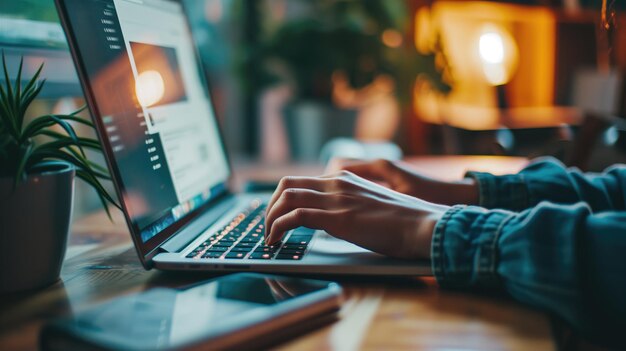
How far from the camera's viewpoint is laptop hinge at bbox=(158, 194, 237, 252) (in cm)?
65

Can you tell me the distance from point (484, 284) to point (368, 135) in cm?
174

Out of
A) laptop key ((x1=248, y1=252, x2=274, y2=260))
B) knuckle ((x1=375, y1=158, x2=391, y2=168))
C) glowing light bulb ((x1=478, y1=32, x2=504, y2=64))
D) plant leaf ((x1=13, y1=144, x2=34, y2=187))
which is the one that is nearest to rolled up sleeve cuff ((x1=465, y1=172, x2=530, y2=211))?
knuckle ((x1=375, y1=158, x2=391, y2=168))

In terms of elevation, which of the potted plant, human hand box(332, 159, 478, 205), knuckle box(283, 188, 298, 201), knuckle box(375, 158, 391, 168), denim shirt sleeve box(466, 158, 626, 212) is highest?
the potted plant

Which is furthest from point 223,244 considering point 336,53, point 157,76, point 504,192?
point 336,53

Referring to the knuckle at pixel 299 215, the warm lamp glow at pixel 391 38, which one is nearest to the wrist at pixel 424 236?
the knuckle at pixel 299 215

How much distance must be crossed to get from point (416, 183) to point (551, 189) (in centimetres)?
18

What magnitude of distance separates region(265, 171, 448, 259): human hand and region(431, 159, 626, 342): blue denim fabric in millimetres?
31

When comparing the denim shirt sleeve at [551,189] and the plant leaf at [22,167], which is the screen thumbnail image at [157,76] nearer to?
the plant leaf at [22,167]

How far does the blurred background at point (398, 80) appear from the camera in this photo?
6.62 ft

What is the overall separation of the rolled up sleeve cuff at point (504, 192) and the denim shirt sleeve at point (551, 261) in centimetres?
24

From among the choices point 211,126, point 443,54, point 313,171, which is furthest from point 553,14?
point 211,126

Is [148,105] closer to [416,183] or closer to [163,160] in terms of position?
[163,160]

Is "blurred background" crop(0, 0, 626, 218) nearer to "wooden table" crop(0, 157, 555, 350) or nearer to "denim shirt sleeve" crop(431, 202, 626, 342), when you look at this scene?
"wooden table" crop(0, 157, 555, 350)

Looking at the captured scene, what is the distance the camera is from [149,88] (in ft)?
2.41
